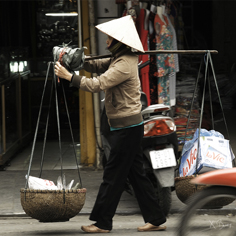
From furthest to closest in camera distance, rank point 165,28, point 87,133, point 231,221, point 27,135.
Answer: point 27,135 < point 87,133 < point 165,28 < point 231,221

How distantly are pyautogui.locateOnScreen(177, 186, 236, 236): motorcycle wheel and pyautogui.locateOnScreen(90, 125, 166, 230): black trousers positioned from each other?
1.17m

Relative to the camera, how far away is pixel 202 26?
16531 mm

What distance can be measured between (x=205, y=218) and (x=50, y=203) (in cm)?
156

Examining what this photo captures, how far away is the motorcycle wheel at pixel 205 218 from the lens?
3.63 meters

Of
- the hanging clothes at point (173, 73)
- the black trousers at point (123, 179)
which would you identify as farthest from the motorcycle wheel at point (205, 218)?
the hanging clothes at point (173, 73)

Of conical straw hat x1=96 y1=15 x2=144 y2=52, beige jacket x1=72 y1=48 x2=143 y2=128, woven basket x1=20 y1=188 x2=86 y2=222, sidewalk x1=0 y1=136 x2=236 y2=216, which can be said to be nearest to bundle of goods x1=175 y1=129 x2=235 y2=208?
sidewalk x1=0 y1=136 x2=236 y2=216

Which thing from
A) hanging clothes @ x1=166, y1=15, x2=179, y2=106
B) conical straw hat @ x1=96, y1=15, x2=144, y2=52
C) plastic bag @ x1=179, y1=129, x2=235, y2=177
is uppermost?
conical straw hat @ x1=96, y1=15, x2=144, y2=52

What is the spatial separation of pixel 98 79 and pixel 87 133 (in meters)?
3.06

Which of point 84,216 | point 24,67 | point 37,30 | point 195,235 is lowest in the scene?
point 84,216

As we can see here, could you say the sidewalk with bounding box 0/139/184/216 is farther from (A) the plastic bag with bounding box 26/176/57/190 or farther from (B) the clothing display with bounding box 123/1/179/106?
(B) the clothing display with bounding box 123/1/179/106

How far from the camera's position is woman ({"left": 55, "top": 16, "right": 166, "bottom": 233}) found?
4.57 m

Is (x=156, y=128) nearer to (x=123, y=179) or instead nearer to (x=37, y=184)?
(x=123, y=179)

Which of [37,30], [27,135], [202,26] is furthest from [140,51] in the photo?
[202,26]

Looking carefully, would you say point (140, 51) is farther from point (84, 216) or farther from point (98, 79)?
point (84, 216)
